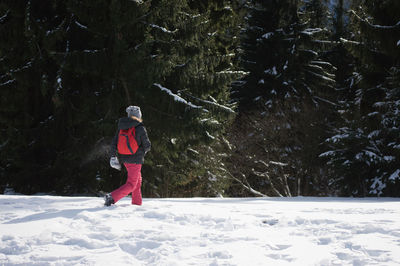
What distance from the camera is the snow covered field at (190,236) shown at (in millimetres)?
3189

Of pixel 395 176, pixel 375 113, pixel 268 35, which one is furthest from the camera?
pixel 268 35

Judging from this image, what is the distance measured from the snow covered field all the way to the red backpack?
0.93 m

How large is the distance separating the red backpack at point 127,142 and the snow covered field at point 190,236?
3.06ft

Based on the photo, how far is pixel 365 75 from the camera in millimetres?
14281

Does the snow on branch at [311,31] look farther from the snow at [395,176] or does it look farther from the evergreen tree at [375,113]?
the snow at [395,176]

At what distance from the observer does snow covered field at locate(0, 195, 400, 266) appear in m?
3.19

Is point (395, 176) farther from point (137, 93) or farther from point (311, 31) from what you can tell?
point (311, 31)

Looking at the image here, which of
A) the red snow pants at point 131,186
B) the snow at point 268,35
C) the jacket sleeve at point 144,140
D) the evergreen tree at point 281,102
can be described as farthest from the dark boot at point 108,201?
the snow at point 268,35

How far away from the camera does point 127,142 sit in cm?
582

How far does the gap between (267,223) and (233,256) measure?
1.53 meters

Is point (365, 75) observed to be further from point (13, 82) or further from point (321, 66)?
point (13, 82)

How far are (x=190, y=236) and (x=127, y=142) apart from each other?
7.84 feet

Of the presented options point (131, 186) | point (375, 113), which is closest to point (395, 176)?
point (375, 113)

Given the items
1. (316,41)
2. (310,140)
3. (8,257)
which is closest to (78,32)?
(8,257)
